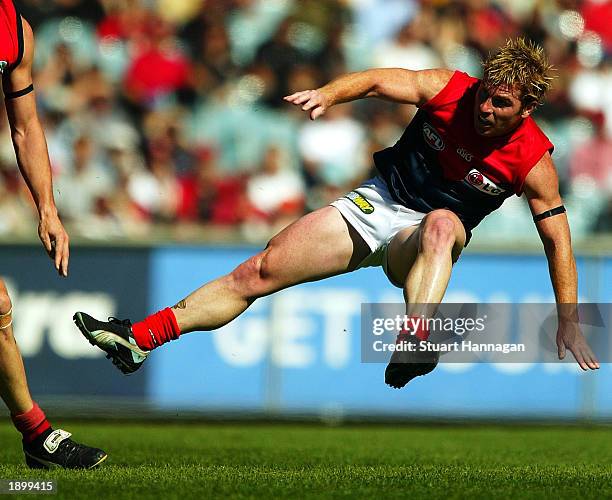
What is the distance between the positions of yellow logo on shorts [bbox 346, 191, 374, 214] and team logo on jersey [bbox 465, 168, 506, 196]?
22.8 inches

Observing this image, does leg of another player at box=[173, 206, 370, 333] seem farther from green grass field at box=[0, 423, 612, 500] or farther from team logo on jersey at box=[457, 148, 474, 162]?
green grass field at box=[0, 423, 612, 500]

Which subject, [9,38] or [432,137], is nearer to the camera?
[9,38]

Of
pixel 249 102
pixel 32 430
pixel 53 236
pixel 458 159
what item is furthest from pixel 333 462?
pixel 249 102

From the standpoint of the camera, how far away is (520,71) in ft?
20.5

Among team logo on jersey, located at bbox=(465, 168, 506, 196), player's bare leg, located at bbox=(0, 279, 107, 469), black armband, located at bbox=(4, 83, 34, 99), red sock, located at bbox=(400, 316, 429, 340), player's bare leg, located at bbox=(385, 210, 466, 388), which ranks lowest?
player's bare leg, located at bbox=(0, 279, 107, 469)

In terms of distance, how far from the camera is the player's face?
20.4 feet

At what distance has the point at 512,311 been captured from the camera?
9695mm

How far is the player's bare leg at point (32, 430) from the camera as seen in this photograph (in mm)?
5871

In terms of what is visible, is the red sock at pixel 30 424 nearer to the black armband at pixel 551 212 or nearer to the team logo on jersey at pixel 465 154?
the team logo on jersey at pixel 465 154

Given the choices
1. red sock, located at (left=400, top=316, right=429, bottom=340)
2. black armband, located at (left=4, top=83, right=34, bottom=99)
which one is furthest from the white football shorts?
black armband, located at (left=4, top=83, right=34, bottom=99)

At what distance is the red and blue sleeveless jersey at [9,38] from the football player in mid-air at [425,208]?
1.42 m

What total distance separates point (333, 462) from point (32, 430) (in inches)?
69.0

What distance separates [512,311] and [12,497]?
573 centimetres

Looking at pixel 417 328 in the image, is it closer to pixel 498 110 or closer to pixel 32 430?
pixel 498 110
